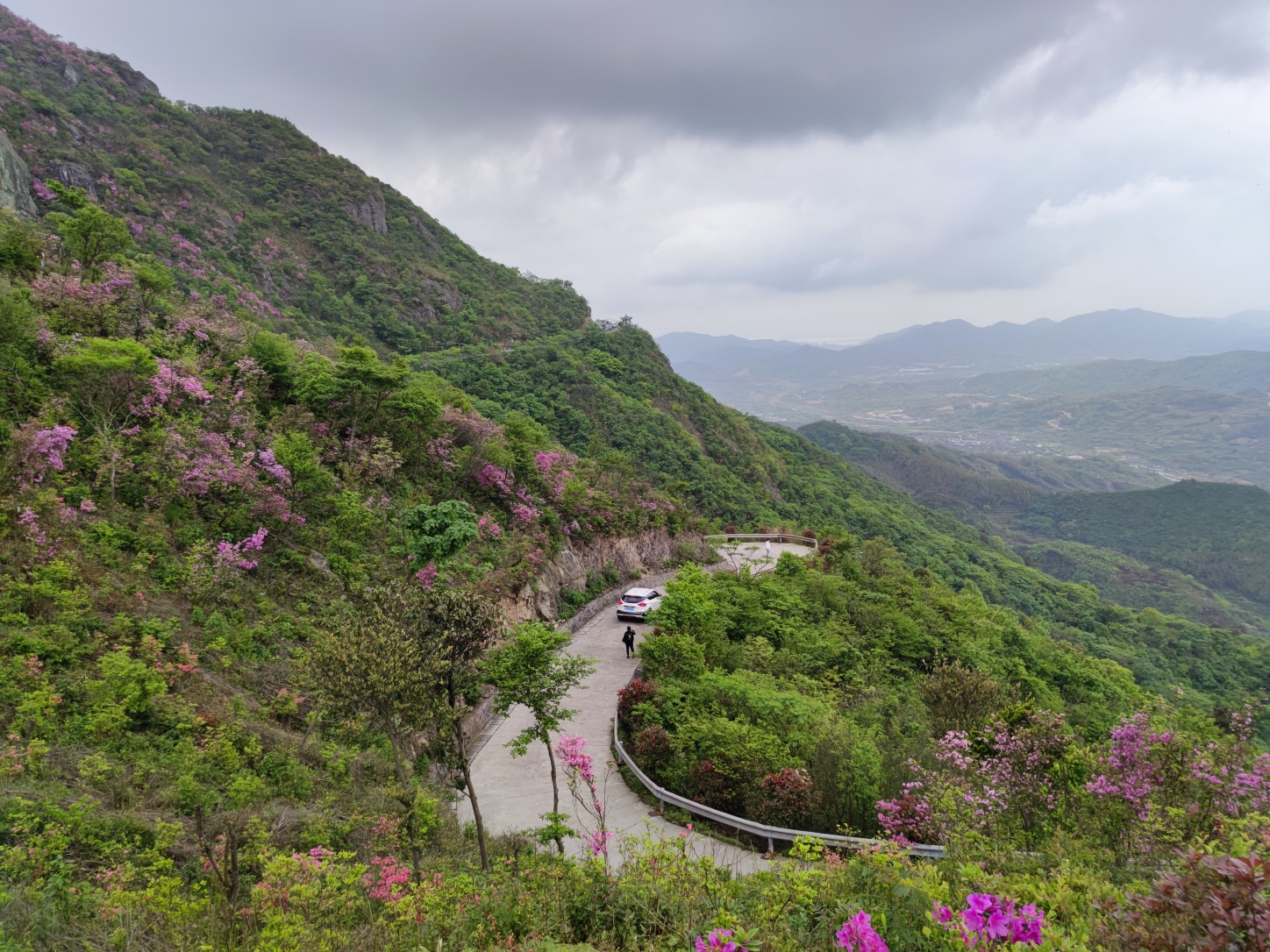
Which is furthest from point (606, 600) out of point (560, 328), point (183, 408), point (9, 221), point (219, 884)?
point (560, 328)

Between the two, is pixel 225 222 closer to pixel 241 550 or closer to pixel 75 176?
pixel 75 176

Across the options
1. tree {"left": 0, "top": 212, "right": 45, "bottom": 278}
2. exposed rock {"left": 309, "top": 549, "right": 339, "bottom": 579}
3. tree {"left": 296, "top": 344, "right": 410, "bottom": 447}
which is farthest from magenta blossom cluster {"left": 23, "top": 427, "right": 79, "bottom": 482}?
tree {"left": 0, "top": 212, "right": 45, "bottom": 278}

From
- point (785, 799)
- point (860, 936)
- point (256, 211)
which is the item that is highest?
point (256, 211)

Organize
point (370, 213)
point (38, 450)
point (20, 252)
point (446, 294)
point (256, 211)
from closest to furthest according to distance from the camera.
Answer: point (38, 450), point (20, 252), point (256, 211), point (446, 294), point (370, 213)

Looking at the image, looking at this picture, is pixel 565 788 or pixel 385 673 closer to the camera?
pixel 385 673

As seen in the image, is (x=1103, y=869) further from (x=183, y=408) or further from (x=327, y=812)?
(x=183, y=408)

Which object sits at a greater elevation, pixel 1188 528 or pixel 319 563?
pixel 319 563

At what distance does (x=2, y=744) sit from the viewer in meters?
6.15

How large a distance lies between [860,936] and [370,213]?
2363 inches

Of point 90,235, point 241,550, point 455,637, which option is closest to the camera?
point 455,637

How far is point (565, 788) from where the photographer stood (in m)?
9.51

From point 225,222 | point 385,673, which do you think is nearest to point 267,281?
point 225,222

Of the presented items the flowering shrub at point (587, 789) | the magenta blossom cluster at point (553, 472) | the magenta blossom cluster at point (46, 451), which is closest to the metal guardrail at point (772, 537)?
the magenta blossom cluster at point (553, 472)

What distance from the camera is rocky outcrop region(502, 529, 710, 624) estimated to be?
54.2ft
